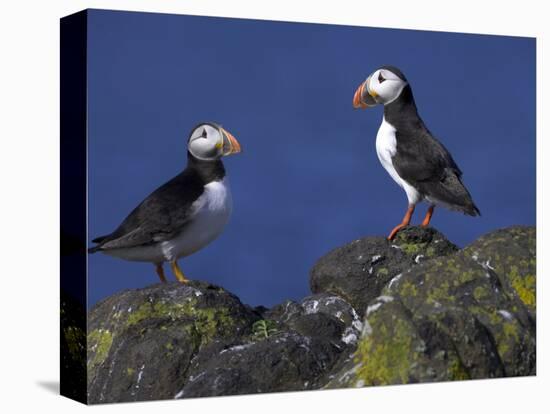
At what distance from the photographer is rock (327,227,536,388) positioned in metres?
9.34

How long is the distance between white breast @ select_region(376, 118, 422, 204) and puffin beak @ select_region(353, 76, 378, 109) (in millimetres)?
262

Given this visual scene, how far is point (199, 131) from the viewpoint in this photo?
397 inches

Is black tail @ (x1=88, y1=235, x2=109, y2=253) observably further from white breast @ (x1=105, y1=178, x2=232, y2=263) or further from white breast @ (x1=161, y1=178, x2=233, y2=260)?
white breast @ (x1=161, y1=178, x2=233, y2=260)

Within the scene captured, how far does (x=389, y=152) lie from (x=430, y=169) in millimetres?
403

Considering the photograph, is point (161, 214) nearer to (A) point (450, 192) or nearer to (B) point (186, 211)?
(B) point (186, 211)

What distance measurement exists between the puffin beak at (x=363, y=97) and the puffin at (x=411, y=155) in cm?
1

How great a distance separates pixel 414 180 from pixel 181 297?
244 cm

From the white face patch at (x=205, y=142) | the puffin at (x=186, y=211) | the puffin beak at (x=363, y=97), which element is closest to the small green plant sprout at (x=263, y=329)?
the puffin at (x=186, y=211)

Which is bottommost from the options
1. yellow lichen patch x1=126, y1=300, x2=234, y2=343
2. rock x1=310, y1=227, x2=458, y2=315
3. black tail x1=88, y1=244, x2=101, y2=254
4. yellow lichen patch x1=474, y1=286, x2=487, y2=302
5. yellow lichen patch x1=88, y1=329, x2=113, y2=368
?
yellow lichen patch x1=88, y1=329, x2=113, y2=368

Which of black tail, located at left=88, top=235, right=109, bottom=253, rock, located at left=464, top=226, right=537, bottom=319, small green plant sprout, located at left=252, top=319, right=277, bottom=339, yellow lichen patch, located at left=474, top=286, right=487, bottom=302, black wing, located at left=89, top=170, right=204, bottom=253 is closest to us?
black tail, located at left=88, top=235, right=109, bottom=253

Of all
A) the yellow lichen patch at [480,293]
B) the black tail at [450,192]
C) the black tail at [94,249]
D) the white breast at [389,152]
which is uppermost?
the white breast at [389,152]

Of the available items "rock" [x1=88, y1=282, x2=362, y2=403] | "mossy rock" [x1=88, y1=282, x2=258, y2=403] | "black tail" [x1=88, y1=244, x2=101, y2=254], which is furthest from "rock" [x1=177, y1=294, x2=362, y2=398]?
"black tail" [x1=88, y1=244, x2=101, y2=254]

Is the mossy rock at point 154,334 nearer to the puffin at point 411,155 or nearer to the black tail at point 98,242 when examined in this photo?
the black tail at point 98,242

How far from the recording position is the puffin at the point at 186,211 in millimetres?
9836
